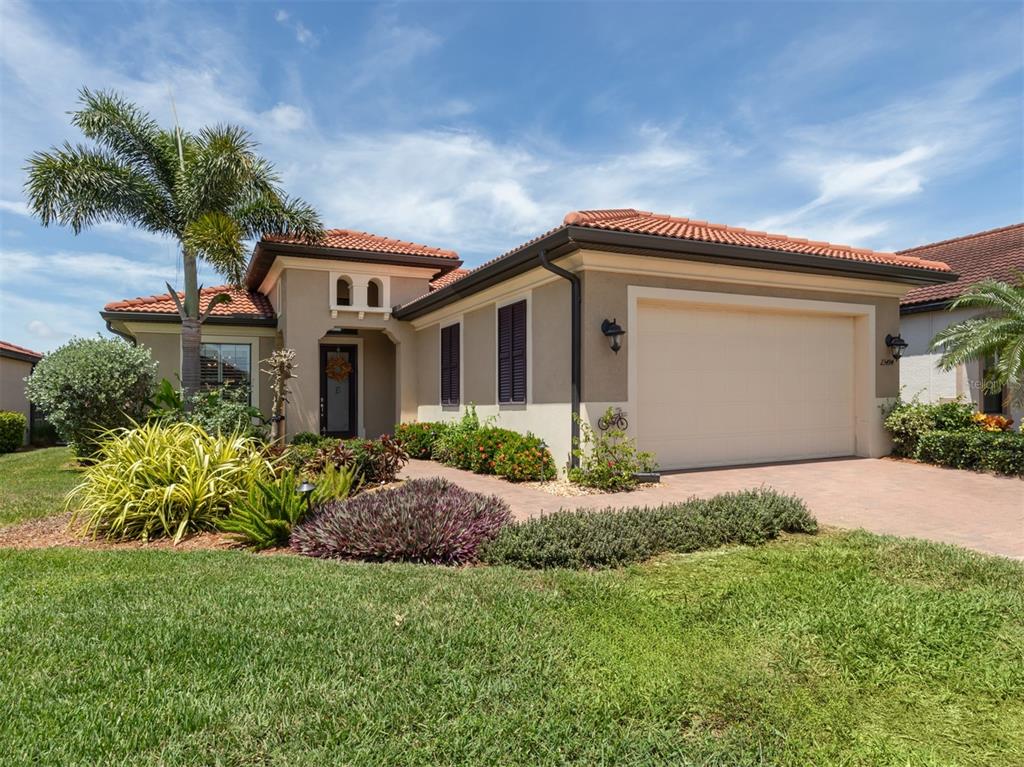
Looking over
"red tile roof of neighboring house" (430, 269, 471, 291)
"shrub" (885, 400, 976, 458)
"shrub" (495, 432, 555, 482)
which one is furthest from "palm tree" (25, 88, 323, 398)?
"shrub" (885, 400, 976, 458)

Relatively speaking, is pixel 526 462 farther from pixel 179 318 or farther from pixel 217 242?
pixel 179 318

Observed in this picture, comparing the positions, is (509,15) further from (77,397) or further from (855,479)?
(77,397)

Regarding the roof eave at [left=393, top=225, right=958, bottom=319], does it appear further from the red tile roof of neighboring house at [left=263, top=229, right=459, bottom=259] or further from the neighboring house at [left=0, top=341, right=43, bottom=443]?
the neighboring house at [left=0, top=341, right=43, bottom=443]

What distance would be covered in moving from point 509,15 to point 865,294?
8.39 meters

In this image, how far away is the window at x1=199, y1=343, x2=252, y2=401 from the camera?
15977mm

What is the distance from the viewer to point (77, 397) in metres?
11.9

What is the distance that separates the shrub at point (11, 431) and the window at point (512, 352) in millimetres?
17389

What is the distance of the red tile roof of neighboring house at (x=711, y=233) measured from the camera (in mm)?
9070

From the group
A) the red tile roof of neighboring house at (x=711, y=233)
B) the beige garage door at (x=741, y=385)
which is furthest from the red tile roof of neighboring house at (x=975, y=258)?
the beige garage door at (x=741, y=385)

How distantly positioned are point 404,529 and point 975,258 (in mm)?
18320

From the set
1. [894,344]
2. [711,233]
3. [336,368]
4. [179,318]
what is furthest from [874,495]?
[179,318]

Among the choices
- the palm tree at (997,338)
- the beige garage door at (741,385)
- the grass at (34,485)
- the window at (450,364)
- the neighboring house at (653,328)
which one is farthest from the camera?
the window at (450,364)

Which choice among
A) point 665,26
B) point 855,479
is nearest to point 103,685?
point 855,479

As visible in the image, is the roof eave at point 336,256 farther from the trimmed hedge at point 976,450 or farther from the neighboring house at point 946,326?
the neighboring house at point 946,326
